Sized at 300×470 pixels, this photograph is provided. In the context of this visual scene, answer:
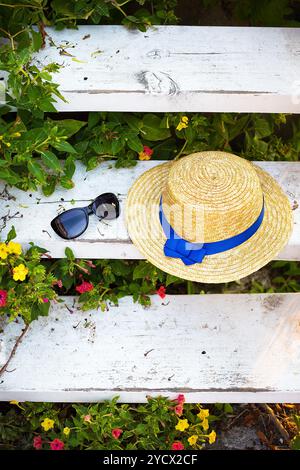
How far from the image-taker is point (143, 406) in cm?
241

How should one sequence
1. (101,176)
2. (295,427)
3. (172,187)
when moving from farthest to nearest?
(295,427), (101,176), (172,187)

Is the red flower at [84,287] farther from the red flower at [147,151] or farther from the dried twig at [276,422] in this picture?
the dried twig at [276,422]

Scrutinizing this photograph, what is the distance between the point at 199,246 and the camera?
206 centimetres

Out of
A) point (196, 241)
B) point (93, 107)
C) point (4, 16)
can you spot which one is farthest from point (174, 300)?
point (4, 16)

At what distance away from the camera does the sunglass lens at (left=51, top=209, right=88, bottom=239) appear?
7.22 feet

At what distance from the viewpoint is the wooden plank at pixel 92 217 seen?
7.29 feet

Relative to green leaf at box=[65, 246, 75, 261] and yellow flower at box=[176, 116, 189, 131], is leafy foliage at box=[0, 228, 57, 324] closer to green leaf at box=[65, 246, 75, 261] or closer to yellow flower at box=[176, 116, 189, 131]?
green leaf at box=[65, 246, 75, 261]

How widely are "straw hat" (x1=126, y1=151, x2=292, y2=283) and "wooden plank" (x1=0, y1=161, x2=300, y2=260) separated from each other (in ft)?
0.25

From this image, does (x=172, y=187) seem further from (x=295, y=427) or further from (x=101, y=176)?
(x=295, y=427)

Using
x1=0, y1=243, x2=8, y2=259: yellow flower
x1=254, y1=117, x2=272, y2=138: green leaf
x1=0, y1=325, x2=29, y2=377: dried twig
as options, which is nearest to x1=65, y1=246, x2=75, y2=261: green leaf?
x1=0, y1=243, x2=8, y2=259: yellow flower

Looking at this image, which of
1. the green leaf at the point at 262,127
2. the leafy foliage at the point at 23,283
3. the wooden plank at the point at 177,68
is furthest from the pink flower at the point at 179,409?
the green leaf at the point at 262,127

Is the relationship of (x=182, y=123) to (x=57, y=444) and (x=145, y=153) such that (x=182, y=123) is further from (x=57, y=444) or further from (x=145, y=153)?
(x=57, y=444)

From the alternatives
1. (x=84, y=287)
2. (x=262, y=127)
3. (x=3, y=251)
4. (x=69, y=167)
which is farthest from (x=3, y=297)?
(x=262, y=127)
